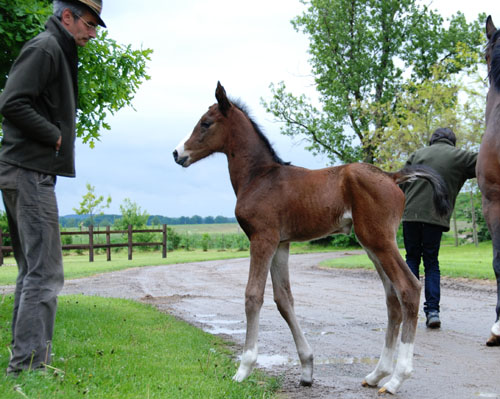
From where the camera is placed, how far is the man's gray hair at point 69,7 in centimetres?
430

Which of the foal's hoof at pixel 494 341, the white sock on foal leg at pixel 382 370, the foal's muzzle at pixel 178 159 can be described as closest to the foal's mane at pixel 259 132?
the foal's muzzle at pixel 178 159

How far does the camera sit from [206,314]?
9.57 metres

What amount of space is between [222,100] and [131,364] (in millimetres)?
2661

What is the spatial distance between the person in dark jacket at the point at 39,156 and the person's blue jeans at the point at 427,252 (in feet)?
18.4

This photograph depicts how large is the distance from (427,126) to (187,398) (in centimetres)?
3038

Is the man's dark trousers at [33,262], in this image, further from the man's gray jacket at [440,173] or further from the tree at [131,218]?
the tree at [131,218]

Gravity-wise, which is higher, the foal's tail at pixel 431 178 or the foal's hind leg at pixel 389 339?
the foal's tail at pixel 431 178

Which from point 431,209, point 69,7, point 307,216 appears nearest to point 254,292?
point 307,216

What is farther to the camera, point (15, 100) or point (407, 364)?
point (407, 364)

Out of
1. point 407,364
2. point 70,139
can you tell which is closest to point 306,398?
point 407,364

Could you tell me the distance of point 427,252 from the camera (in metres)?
8.17

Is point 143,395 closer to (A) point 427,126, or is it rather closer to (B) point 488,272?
(B) point 488,272

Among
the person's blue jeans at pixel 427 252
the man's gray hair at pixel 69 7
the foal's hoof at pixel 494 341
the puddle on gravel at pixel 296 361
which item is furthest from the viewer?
the person's blue jeans at pixel 427 252

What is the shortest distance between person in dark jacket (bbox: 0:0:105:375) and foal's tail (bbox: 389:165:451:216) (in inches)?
116
